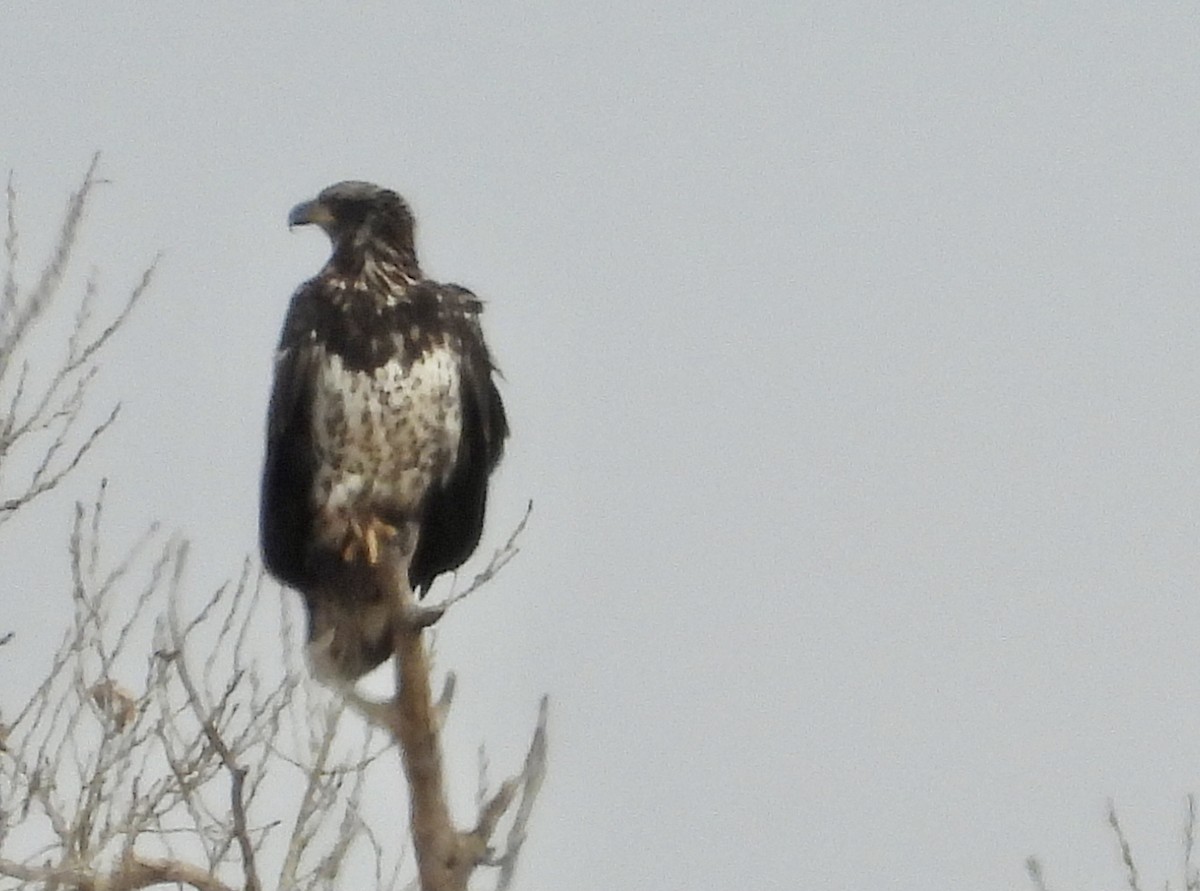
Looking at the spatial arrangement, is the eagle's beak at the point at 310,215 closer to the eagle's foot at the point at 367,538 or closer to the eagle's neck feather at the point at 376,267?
the eagle's neck feather at the point at 376,267

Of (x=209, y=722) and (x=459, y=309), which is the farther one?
(x=459, y=309)

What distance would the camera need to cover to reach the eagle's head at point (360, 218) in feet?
20.1

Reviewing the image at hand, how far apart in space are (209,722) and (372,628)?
1213 mm

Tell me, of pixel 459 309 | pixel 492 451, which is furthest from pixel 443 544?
pixel 459 309

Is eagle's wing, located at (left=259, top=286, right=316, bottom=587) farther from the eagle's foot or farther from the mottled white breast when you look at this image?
the eagle's foot

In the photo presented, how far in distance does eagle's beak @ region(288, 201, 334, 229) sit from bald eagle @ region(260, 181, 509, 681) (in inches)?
5.9

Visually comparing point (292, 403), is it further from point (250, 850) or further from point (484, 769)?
point (250, 850)

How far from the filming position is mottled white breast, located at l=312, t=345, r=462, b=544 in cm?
564

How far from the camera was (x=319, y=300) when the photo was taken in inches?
231

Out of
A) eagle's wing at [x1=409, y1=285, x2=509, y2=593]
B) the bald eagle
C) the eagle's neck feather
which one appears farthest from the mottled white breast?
the eagle's neck feather

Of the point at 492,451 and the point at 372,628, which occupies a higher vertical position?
the point at 492,451

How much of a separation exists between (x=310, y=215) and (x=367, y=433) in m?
0.89

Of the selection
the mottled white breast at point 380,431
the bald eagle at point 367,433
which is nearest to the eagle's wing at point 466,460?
the bald eagle at point 367,433

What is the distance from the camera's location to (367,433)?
Result: 5.66 meters
